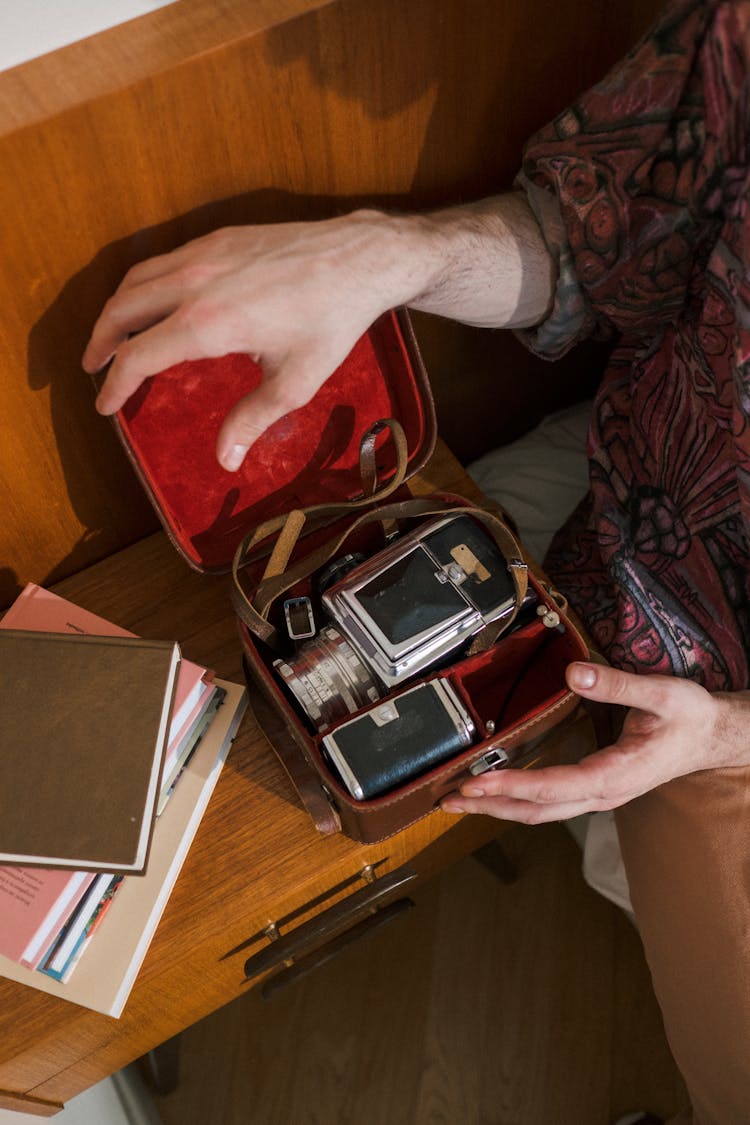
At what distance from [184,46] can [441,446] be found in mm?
509

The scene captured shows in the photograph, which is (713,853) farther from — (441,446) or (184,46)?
(184,46)

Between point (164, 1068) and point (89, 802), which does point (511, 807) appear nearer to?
point (89, 802)

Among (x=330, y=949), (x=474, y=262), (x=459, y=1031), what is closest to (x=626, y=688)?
(x=474, y=262)

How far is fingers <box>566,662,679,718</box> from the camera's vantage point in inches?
29.6

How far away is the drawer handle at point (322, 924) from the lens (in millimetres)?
877

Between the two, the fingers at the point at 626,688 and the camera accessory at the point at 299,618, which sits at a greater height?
the camera accessory at the point at 299,618

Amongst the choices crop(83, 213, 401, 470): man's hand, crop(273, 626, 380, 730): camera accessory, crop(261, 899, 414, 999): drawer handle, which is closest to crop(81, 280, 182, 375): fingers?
crop(83, 213, 401, 470): man's hand

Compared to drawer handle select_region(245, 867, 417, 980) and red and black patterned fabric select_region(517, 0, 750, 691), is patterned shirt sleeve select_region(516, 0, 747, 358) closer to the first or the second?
red and black patterned fabric select_region(517, 0, 750, 691)

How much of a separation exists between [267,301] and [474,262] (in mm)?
234

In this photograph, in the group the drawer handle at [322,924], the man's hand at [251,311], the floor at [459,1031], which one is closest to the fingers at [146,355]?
the man's hand at [251,311]

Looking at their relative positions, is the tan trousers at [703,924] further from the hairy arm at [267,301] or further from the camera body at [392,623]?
the hairy arm at [267,301]

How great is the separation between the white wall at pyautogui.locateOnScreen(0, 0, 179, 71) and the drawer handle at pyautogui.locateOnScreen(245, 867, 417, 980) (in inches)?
32.0

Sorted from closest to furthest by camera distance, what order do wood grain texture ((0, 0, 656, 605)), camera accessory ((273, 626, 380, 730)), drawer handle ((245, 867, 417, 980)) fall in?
wood grain texture ((0, 0, 656, 605))
camera accessory ((273, 626, 380, 730))
drawer handle ((245, 867, 417, 980))

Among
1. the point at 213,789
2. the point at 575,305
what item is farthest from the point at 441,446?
the point at 213,789
